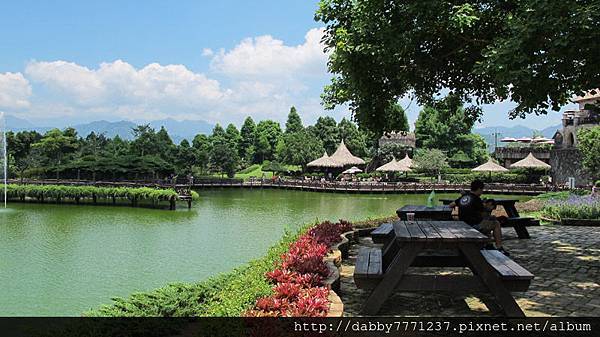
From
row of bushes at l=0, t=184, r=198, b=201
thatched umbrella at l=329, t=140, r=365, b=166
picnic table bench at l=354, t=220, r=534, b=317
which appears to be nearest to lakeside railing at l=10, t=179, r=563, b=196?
row of bushes at l=0, t=184, r=198, b=201

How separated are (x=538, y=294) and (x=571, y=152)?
40342 mm

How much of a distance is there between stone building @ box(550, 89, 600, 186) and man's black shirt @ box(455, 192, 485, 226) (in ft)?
113

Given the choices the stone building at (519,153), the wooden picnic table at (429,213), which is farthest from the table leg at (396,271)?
the stone building at (519,153)

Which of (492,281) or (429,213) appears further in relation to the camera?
(429,213)

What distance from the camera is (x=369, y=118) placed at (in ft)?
35.1

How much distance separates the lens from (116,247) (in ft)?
52.0

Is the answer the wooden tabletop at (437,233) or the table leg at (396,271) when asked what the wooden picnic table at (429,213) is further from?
the table leg at (396,271)

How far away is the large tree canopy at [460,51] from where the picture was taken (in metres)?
6.87

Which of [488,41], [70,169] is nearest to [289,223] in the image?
[488,41]

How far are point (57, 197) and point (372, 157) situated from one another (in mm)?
38776

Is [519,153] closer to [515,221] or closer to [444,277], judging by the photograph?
[515,221]

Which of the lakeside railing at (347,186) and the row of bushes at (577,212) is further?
the lakeside railing at (347,186)

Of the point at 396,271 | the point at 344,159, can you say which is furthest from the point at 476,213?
the point at 344,159

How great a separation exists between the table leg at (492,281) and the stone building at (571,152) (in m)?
37.1
